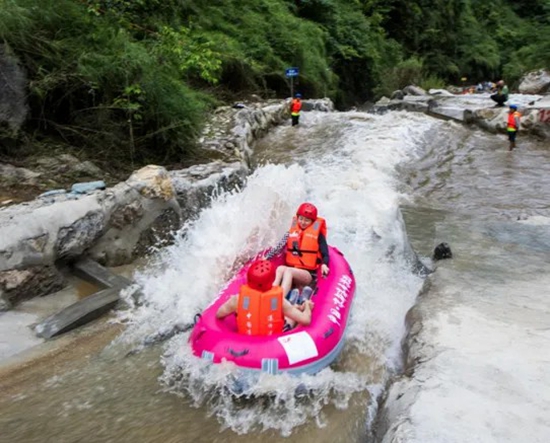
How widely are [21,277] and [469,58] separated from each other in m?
31.8

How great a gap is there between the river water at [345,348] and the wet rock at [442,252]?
112 millimetres

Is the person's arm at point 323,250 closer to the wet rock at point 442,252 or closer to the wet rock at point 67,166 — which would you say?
the wet rock at point 442,252

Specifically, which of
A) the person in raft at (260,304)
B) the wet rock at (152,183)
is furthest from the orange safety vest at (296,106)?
the person in raft at (260,304)

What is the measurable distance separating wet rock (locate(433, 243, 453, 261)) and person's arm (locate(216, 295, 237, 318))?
2.83 meters

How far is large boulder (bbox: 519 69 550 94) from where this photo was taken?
21.9 metres

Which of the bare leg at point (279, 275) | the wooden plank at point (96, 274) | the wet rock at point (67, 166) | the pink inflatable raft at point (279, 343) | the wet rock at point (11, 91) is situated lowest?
the wooden plank at point (96, 274)

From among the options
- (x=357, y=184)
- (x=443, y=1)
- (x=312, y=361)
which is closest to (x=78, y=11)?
(x=357, y=184)

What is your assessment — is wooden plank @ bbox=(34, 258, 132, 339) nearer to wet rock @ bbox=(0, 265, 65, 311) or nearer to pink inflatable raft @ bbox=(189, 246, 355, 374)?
wet rock @ bbox=(0, 265, 65, 311)

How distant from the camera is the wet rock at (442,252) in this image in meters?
5.88

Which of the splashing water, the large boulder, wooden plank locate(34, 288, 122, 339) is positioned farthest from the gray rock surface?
the large boulder

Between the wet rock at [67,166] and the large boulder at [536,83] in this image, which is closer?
the wet rock at [67,166]

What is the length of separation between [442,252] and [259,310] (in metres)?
2.82

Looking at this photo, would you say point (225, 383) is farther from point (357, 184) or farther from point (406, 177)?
point (406, 177)

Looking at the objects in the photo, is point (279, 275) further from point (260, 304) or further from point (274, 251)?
point (260, 304)
